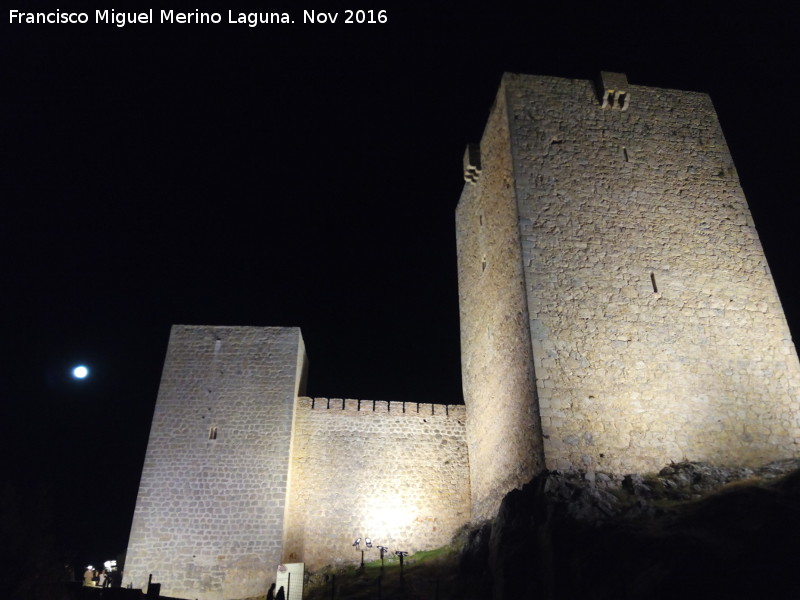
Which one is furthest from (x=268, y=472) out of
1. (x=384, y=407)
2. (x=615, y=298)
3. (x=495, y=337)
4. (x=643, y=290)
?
(x=643, y=290)

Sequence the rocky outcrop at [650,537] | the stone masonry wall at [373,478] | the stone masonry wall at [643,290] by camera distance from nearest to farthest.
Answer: the rocky outcrop at [650,537], the stone masonry wall at [643,290], the stone masonry wall at [373,478]

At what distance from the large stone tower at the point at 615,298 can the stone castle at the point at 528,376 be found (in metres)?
0.04

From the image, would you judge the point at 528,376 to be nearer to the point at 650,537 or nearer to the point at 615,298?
the point at 615,298

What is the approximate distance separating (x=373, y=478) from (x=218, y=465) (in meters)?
3.73

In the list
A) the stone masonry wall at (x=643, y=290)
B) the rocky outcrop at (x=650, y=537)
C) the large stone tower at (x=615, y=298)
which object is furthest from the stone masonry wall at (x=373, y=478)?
the stone masonry wall at (x=643, y=290)

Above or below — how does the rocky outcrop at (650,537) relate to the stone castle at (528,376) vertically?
below

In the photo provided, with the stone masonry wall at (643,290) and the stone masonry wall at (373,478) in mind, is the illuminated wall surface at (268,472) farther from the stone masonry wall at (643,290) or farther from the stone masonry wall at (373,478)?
the stone masonry wall at (643,290)

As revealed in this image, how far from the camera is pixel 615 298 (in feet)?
Result: 38.0

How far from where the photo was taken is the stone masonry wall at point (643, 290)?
10.5 metres

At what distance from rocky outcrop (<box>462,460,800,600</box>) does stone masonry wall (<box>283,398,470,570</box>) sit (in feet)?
12.2

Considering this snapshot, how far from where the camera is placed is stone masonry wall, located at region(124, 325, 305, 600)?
13305mm

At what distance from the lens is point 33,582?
9.95m

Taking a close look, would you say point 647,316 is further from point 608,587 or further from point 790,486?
point 608,587

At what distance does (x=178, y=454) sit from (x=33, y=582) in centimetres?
472
